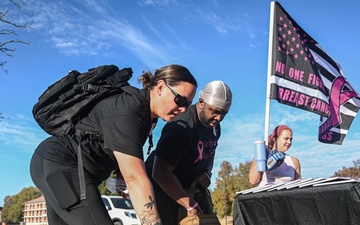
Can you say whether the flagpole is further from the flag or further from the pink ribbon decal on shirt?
the pink ribbon decal on shirt

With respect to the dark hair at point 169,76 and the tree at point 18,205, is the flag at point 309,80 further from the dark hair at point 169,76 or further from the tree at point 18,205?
the tree at point 18,205

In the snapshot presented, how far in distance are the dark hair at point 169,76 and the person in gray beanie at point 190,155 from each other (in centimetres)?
60

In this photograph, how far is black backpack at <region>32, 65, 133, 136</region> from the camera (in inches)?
86.0

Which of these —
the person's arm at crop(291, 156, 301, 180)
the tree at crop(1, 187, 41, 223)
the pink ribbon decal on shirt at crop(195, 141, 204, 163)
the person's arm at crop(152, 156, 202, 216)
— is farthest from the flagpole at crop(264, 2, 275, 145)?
the tree at crop(1, 187, 41, 223)

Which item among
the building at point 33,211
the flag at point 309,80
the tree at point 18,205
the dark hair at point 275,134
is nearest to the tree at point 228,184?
Result: the flag at point 309,80

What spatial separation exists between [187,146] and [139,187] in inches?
40.0

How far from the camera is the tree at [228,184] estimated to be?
47.1 meters

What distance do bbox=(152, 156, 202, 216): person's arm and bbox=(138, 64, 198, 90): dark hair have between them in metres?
0.68

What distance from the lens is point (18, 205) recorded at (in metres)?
103

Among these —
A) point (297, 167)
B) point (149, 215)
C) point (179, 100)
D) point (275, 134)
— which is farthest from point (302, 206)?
point (275, 134)

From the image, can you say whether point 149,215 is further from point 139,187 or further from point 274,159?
point 274,159

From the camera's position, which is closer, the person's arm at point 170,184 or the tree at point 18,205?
the person's arm at point 170,184

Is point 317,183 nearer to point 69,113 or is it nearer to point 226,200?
point 69,113

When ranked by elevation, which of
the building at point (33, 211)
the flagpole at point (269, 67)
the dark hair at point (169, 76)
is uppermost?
the building at point (33, 211)
